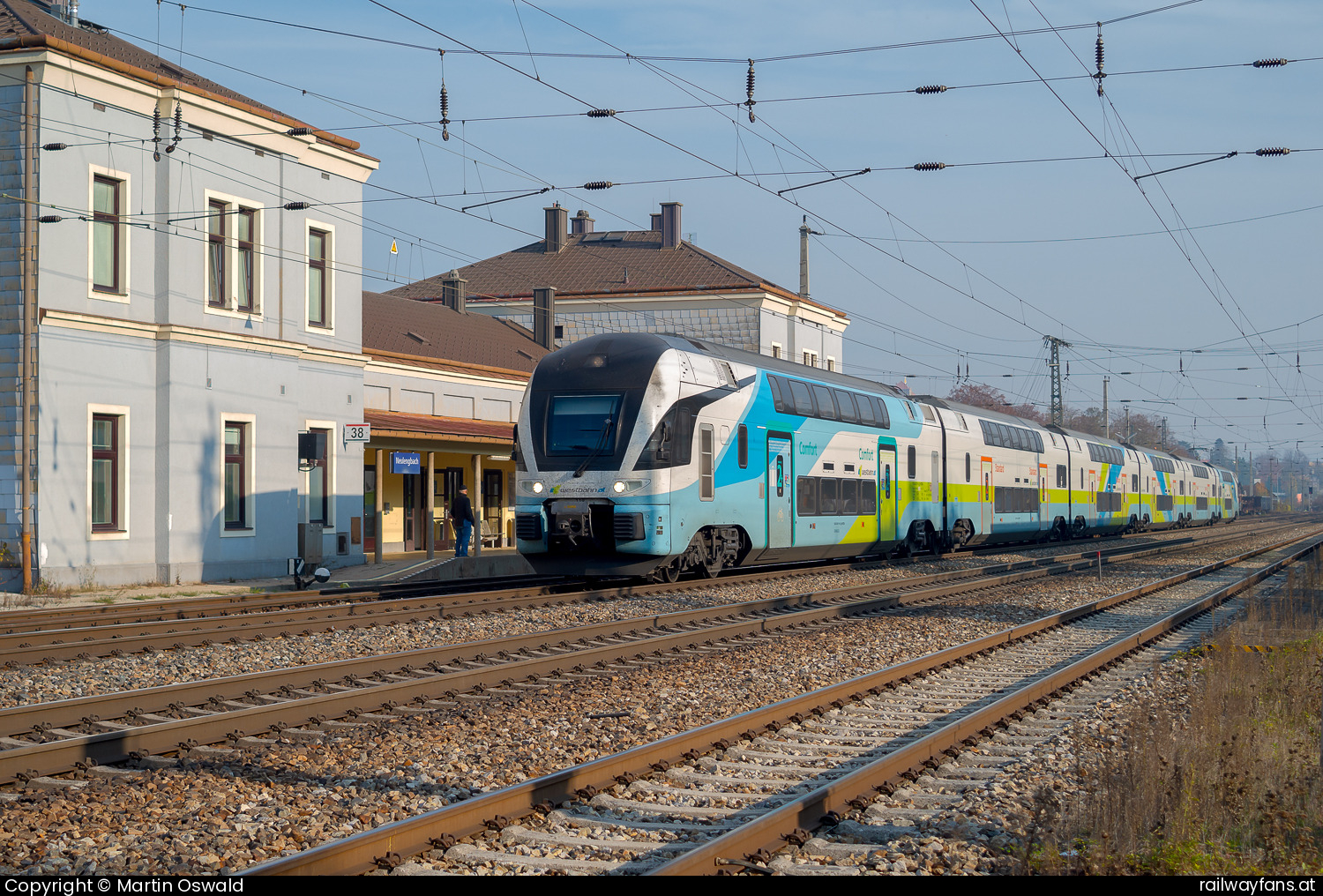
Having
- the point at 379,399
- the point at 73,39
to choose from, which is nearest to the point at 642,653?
the point at 73,39

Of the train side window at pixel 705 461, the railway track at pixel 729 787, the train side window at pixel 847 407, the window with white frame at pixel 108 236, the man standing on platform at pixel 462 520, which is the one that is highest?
the window with white frame at pixel 108 236

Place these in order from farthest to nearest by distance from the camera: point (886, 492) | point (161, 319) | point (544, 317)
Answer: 1. point (544, 317)
2. point (886, 492)
3. point (161, 319)

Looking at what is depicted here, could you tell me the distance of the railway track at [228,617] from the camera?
39.2 feet

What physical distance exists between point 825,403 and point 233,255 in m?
12.0

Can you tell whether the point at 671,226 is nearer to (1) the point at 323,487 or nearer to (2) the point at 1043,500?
(2) the point at 1043,500

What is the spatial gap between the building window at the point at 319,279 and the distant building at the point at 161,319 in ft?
0.15

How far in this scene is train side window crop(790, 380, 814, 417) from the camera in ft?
70.2

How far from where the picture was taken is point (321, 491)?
25.9 metres

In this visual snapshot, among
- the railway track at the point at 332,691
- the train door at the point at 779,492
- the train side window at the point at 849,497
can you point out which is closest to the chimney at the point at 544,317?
the train side window at the point at 849,497

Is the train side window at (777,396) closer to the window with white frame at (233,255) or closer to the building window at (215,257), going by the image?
the window with white frame at (233,255)

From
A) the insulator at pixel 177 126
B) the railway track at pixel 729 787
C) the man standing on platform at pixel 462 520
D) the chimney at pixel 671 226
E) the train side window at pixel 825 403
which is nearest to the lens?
the railway track at pixel 729 787

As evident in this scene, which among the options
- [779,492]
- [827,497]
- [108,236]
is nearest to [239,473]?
[108,236]

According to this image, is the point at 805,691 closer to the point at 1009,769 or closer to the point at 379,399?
the point at 1009,769

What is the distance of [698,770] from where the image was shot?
7172 mm
